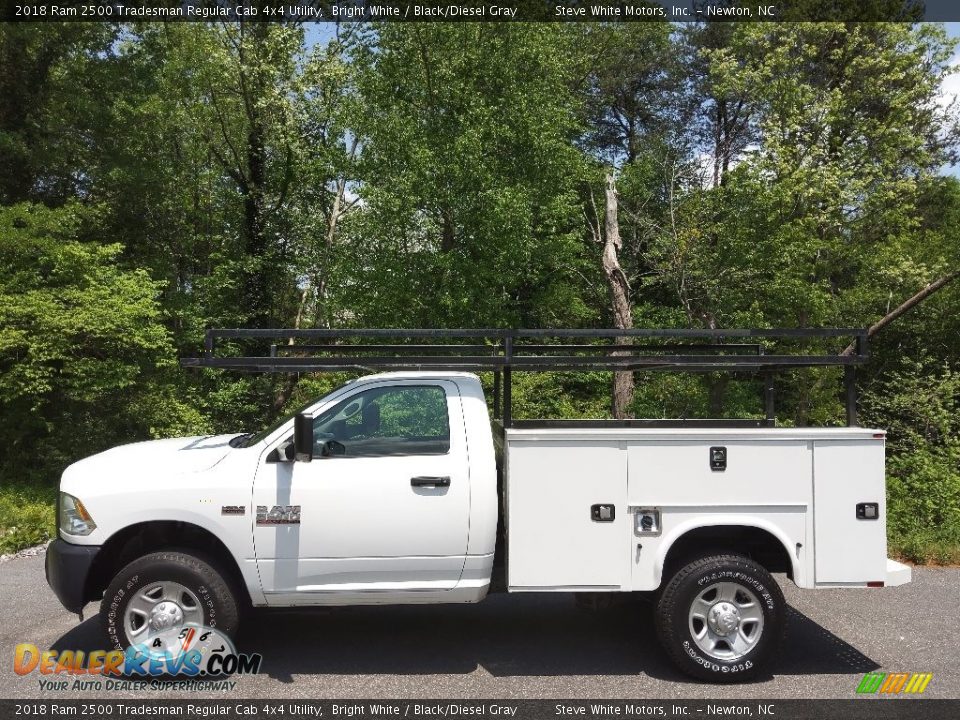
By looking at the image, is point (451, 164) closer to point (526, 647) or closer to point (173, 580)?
point (526, 647)

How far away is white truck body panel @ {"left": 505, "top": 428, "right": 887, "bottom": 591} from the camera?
16.1 feet

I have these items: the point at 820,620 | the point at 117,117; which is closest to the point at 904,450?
the point at 820,620

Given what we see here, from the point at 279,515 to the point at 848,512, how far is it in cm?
363

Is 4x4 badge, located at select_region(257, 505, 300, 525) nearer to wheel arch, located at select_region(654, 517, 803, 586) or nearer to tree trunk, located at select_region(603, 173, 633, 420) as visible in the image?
wheel arch, located at select_region(654, 517, 803, 586)

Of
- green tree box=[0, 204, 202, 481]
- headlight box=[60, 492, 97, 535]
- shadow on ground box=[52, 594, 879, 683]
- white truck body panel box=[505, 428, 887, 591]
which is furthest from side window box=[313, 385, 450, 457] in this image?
green tree box=[0, 204, 202, 481]

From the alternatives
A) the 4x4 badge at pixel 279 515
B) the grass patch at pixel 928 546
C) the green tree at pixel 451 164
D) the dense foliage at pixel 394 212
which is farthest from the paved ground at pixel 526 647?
the green tree at pixel 451 164

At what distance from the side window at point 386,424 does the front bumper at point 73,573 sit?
60.9 inches

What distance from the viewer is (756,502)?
16.1ft

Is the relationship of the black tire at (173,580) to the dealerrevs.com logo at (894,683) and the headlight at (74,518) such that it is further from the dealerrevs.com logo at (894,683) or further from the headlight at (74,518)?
the dealerrevs.com logo at (894,683)

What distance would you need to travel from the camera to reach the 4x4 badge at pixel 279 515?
15.9 ft

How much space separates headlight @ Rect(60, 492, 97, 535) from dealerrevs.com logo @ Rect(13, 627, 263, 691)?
2.59ft

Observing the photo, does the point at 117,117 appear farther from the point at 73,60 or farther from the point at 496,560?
the point at 496,560

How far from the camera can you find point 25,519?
9.70m

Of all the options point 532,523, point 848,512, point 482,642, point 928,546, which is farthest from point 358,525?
point 928,546
